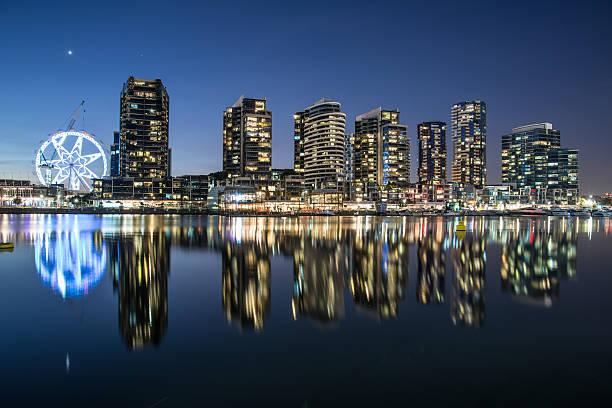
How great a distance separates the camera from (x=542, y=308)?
53.4 ft

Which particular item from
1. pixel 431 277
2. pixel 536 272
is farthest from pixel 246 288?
pixel 536 272

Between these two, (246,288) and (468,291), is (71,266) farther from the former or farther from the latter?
(468,291)

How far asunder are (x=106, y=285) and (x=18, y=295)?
12.4ft

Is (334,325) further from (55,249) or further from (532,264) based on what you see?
(55,249)

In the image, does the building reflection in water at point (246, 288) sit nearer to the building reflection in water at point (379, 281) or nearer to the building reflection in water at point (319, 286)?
the building reflection in water at point (319, 286)

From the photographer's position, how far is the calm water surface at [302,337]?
8508 millimetres

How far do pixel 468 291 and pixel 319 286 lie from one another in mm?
7637

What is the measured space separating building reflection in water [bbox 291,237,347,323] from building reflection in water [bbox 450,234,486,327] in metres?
4.81

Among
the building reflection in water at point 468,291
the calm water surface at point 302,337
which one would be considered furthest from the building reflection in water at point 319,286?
the building reflection in water at point 468,291

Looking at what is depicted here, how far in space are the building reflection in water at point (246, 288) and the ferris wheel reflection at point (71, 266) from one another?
721 cm

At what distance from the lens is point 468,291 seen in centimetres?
1909

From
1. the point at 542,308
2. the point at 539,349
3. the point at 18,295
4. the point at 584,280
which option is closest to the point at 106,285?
the point at 18,295

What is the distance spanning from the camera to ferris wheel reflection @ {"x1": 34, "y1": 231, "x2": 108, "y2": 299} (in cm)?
1960

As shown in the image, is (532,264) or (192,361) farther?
(532,264)
